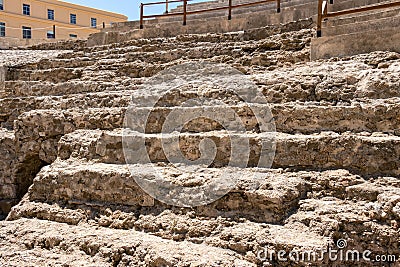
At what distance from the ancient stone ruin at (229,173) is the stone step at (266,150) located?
12 mm

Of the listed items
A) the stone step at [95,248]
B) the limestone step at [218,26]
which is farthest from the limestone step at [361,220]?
the limestone step at [218,26]

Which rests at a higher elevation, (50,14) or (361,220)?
(50,14)

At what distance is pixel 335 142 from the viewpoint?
364cm

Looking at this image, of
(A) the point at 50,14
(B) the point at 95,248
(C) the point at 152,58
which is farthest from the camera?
(A) the point at 50,14

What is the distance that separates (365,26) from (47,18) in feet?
99.0

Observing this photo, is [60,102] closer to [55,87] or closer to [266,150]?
[55,87]

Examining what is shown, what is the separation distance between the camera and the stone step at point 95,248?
3.11 metres

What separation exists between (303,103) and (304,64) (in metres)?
1.13

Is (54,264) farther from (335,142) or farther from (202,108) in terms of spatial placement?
(335,142)

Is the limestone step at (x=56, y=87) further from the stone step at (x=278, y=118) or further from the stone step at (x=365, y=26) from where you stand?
the stone step at (x=365, y=26)

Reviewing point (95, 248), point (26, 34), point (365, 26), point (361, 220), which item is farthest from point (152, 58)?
point (26, 34)

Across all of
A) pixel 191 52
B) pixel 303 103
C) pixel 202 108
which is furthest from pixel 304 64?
pixel 191 52

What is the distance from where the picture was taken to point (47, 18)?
30.4 m

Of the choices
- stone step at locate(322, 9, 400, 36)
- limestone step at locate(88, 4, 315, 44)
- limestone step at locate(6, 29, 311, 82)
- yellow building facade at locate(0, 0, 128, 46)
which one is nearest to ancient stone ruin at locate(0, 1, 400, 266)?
limestone step at locate(6, 29, 311, 82)
